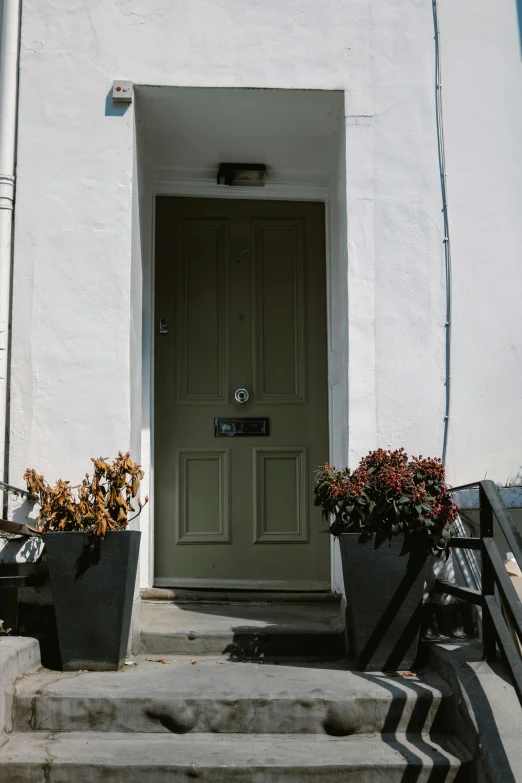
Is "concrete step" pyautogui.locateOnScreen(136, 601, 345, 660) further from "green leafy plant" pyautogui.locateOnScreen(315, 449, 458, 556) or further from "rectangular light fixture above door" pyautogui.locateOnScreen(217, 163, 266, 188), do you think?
"rectangular light fixture above door" pyautogui.locateOnScreen(217, 163, 266, 188)

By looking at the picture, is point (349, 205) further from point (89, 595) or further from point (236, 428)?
point (89, 595)

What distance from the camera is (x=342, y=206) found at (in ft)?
16.3

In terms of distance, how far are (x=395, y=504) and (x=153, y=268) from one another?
241 cm

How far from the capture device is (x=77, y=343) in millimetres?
4559

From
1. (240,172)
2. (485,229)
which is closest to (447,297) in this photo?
(485,229)

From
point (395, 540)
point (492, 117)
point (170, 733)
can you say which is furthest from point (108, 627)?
point (492, 117)

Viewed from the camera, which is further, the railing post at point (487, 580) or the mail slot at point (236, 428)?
the mail slot at point (236, 428)

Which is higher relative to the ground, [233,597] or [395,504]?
[395,504]

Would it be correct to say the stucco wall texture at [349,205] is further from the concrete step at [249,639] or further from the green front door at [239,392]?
the concrete step at [249,639]

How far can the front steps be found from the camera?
10.6 ft

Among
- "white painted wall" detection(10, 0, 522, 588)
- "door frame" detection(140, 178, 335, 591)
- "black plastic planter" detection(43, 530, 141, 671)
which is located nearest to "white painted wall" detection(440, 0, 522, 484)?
"white painted wall" detection(10, 0, 522, 588)

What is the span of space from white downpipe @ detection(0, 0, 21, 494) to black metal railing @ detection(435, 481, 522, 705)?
2405 millimetres

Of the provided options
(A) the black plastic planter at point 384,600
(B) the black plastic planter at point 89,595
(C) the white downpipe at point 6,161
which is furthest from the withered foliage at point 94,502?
(A) the black plastic planter at point 384,600

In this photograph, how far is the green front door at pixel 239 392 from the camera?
212 inches
